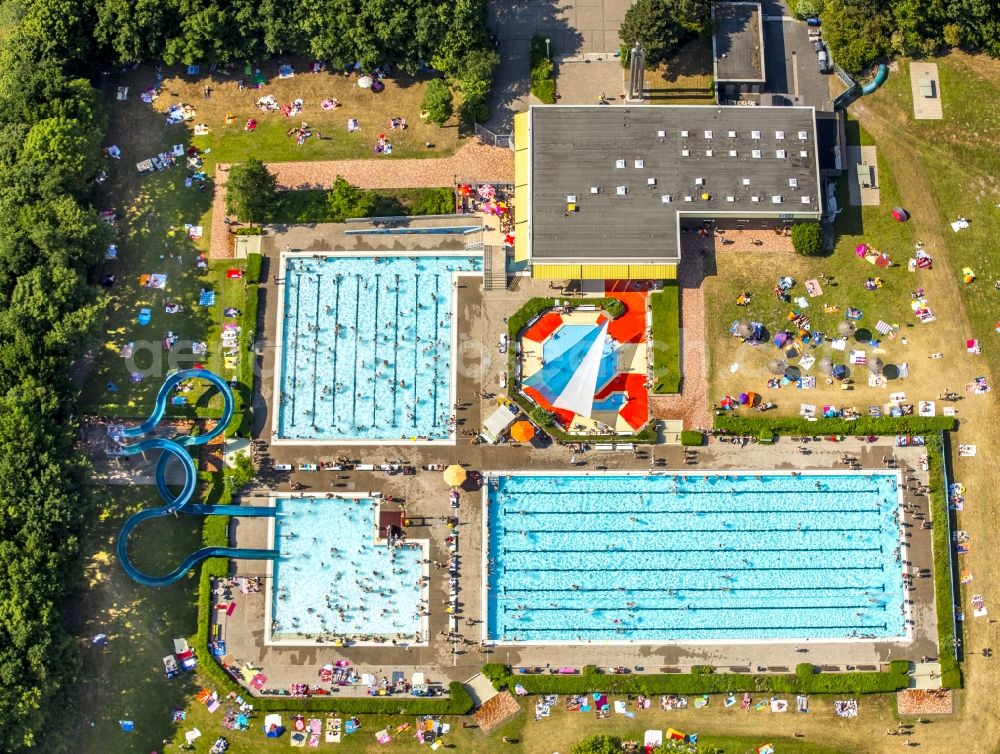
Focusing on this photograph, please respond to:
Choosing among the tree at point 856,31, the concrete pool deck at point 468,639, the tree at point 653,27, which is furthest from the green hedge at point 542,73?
the concrete pool deck at point 468,639

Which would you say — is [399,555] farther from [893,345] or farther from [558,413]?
[893,345]

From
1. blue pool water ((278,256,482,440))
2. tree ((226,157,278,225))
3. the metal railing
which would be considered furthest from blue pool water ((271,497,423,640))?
the metal railing

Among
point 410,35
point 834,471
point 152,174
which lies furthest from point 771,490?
point 152,174

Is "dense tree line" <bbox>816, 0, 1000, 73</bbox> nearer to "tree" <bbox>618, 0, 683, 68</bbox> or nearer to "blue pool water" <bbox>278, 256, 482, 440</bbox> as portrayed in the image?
"tree" <bbox>618, 0, 683, 68</bbox>

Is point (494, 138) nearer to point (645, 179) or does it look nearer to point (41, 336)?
point (645, 179)

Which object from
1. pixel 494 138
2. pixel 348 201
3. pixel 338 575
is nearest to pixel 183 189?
pixel 348 201
